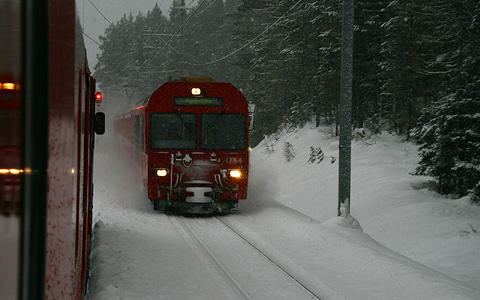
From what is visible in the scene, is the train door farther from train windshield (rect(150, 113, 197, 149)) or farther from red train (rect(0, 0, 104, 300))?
train windshield (rect(150, 113, 197, 149))

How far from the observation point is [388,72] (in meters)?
22.8

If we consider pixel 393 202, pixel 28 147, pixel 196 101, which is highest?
pixel 196 101

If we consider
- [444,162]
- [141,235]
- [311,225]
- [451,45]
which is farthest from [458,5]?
[141,235]

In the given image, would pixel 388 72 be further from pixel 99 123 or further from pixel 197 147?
pixel 99 123

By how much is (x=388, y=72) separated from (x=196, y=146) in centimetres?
1318

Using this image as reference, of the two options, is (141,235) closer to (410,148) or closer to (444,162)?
(444,162)

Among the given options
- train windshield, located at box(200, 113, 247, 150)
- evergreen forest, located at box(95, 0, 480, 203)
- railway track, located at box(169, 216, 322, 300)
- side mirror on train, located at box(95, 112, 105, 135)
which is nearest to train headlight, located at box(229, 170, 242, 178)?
train windshield, located at box(200, 113, 247, 150)

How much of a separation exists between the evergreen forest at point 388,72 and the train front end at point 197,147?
569cm

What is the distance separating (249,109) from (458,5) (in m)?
8.32

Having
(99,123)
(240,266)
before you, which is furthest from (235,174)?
(99,123)

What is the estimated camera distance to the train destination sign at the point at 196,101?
488 inches

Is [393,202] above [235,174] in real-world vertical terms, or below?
below

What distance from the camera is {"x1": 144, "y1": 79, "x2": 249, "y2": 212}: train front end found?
12102 millimetres

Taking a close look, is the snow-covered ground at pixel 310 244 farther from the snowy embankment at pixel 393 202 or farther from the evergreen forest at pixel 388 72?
the evergreen forest at pixel 388 72
